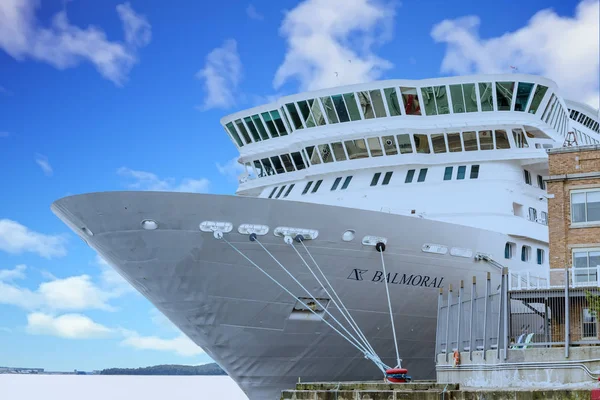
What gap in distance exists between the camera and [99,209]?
2148 centimetres

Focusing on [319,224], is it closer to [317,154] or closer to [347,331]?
[347,331]

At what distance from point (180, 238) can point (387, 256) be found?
18.1 ft

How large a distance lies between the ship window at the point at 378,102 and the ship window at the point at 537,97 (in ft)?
15.7

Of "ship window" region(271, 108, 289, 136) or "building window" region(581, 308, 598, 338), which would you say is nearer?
"building window" region(581, 308, 598, 338)

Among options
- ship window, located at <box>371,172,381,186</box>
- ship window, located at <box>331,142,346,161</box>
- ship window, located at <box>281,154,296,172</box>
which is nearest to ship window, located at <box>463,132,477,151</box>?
ship window, located at <box>371,172,381,186</box>

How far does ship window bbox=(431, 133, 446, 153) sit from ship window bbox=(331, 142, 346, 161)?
2.92 meters

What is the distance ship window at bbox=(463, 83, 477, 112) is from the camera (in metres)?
27.5

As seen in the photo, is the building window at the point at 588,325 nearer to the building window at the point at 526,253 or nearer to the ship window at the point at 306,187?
the building window at the point at 526,253

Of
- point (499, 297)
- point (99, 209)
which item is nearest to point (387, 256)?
point (499, 297)

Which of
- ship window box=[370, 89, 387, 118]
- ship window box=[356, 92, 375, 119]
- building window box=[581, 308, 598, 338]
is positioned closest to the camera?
building window box=[581, 308, 598, 338]

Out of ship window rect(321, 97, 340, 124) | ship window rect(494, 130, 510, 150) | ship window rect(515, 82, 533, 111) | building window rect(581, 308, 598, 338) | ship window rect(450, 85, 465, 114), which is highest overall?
ship window rect(515, 82, 533, 111)

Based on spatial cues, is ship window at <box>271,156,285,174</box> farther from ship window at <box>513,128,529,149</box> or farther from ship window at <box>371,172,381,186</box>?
ship window at <box>513,128,529,149</box>

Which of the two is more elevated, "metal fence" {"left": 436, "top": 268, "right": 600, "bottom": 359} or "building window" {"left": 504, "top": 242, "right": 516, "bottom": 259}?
"building window" {"left": 504, "top": 242, "right": 516, "bottom": 259}

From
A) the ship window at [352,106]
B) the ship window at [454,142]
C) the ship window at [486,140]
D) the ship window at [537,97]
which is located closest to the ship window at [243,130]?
the ship window at [352,106]
